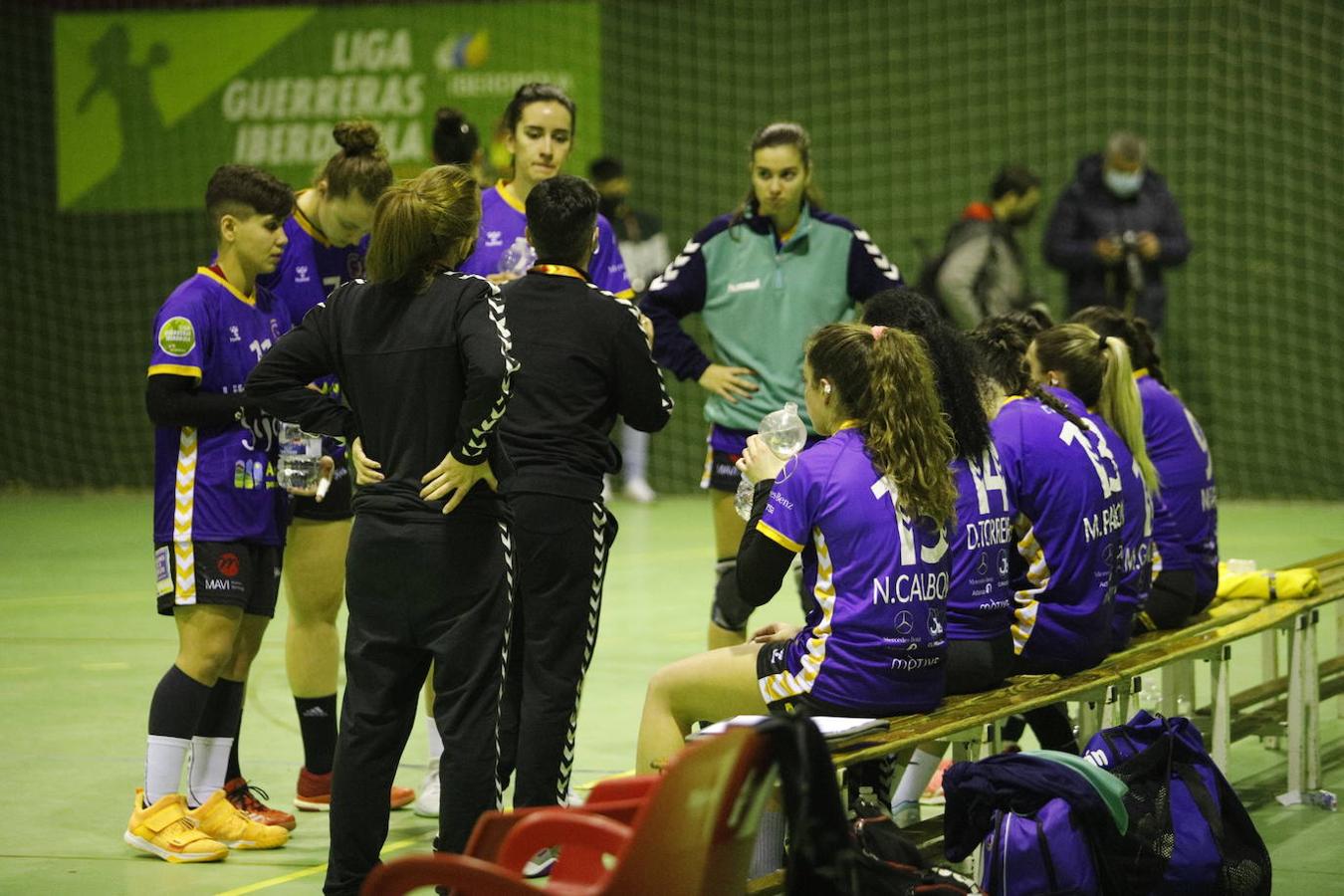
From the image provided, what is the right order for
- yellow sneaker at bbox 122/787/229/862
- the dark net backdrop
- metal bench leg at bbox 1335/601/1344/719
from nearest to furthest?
1. yellow sneaker at bbox 122/787/229/862
2. metal bench leg at bbox 1335/601/1344/719
3. the dark net backdrop

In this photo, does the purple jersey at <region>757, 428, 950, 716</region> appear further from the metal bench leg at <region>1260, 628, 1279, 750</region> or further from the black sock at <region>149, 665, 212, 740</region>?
the metal bench leg at <region>1260, 628, 1279, 750</region>

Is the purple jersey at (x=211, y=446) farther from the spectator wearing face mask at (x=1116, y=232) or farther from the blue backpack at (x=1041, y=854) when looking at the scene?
the spectator wearing face mask at (x=1116, y=232)

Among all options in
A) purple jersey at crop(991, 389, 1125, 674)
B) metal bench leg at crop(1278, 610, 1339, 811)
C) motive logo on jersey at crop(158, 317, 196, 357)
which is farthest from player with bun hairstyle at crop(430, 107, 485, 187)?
metal bench leg at crop(1278, 610, 1339, 811)

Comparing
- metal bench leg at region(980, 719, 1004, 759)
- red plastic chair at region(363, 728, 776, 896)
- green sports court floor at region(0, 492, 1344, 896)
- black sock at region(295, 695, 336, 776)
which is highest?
red plastic chair at region(363, 728, 776, 896)

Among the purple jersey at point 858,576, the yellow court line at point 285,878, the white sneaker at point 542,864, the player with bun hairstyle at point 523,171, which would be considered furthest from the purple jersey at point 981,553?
the yellow court line at point 285,878

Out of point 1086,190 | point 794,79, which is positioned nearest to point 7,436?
point 794,79

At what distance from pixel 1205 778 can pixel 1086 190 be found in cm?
732

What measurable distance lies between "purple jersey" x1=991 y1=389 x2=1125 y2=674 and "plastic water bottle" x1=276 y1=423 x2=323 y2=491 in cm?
163

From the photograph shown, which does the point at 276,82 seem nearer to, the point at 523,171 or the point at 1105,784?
the point at 523,171

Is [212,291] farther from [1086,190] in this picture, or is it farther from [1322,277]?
[1322,277]

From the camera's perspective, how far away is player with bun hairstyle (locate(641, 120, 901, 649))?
5211 mm

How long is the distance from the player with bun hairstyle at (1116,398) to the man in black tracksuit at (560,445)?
1211 millimetres

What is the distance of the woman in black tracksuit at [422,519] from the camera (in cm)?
346

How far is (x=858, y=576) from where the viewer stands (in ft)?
11.3
